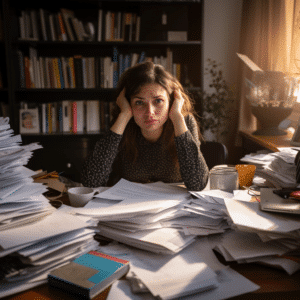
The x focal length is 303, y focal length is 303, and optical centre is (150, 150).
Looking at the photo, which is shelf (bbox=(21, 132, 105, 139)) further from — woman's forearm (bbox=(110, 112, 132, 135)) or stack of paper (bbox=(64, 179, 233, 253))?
stack of paper (bbox=(64, 179, 233, 253))

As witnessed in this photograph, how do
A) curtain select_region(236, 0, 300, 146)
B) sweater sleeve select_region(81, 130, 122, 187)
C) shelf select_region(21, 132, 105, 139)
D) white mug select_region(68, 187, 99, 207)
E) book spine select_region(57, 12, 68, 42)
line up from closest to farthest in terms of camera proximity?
white mug select_region(68, 187, 99, 207), sweater sleeve select_region(81, 130, 122, 187), curtain select_region(236, 0, 300, 146), book spine select_region(57, 12, 68, 42), shelf select_region(21, 132, 105, 139)

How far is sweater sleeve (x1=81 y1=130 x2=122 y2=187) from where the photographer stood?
141cm

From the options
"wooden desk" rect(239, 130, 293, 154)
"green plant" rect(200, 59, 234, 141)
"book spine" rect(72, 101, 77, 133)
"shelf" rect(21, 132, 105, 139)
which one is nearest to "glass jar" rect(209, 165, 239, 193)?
"wooden desk" rect(239, 130, 293, 154)

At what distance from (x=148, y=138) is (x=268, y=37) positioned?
168cm

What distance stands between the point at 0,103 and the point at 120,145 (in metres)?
1.80

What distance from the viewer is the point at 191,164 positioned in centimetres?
134

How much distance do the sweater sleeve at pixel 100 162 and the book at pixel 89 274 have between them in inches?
31.7

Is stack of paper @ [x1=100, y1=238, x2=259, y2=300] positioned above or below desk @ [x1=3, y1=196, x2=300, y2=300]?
above

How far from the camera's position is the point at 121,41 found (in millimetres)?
2703

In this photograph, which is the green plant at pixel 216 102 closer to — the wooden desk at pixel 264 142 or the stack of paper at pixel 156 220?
the wooden desk at pixel 264 142

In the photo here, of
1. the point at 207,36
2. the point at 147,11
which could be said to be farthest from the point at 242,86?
the point at 147,11

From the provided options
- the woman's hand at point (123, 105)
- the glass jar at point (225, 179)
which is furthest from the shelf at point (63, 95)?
the glass jar at point (225, 179)

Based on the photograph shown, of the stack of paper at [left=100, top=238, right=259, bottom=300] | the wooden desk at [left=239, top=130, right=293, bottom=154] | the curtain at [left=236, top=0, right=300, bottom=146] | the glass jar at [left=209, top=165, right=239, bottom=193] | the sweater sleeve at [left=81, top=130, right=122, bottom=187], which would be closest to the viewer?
the stack of paper at [left=100, top=238, right=259, bottom=300]

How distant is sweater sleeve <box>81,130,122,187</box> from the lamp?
45.6 inches
